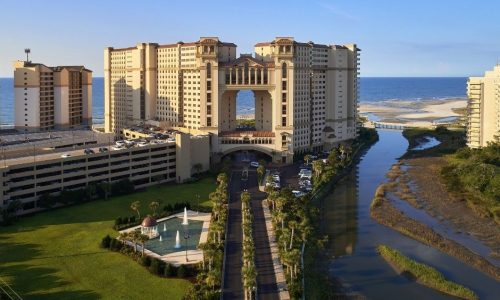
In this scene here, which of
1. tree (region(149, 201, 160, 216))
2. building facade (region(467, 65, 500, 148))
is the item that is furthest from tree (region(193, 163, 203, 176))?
building facade (region(467, 65, 500, 148))

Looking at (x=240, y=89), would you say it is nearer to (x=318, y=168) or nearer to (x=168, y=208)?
(x=318, y=168)

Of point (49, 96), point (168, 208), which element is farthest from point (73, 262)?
point (49, 96)

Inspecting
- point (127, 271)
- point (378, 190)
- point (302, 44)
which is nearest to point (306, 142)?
point (302, 44)

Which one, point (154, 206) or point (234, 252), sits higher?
point (154, 206)

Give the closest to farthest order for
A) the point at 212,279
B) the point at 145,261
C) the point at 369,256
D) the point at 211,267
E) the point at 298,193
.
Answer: the point at 212,279
the point at 211,267
the point at 145,261
the point at 369,256
the point at 298,193

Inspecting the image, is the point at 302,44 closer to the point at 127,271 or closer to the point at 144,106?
the point at 144,106

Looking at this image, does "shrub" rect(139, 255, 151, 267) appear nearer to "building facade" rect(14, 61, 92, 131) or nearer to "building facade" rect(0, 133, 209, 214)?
"building facade" rect(0, 133, 209, 214)

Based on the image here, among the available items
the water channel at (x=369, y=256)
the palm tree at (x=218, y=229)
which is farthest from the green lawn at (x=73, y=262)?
the water channel at (x=369, y=256)
